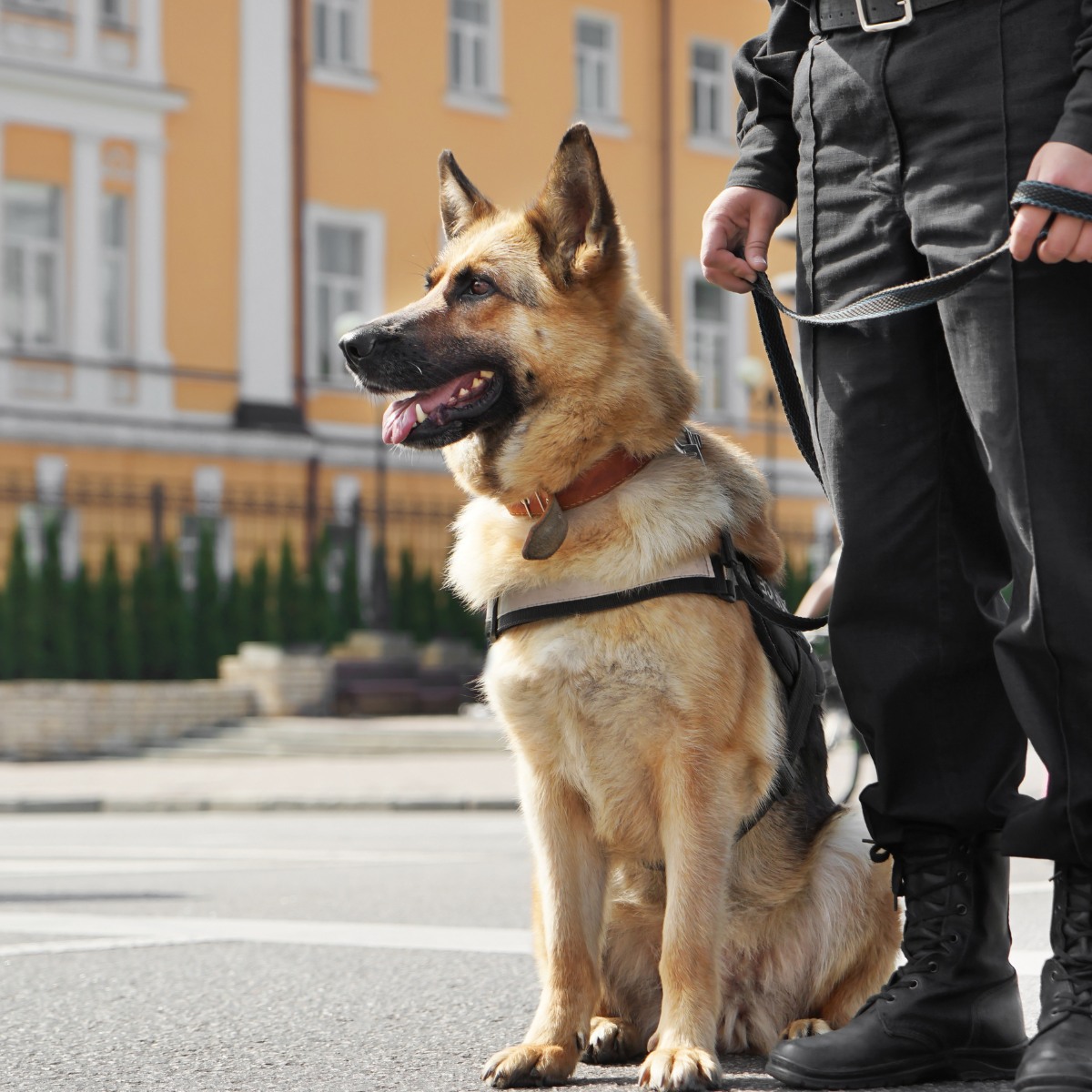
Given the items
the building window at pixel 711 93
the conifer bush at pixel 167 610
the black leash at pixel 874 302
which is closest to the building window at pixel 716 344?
the building window at pixel 711 93

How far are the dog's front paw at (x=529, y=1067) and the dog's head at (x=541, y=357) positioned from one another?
3.75 ft

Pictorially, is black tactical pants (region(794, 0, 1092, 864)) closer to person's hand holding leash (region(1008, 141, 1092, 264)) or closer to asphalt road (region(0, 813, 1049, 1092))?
person's hand holding leash (region(1008, 141, 1092, 264))

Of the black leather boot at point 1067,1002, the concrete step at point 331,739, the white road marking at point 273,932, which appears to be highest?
the black leather boot at point 1067,1002

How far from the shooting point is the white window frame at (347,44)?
2602cm

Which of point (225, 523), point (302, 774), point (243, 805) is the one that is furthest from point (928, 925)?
point (225, 523)

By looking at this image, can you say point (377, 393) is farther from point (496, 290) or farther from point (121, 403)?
point (121, 403)

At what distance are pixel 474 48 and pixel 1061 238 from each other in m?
25.8

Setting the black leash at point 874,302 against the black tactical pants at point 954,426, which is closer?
the black leash at point 874,302

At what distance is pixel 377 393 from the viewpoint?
4117 millimetres

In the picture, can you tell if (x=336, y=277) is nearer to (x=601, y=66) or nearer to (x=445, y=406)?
(x=601, y=66)

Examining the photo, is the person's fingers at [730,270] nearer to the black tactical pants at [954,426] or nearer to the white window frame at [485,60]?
the black tactical pants at [954,426]

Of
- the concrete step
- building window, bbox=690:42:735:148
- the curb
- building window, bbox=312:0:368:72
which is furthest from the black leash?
building window, bbox=690:42:735:148

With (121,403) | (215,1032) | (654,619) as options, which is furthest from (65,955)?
(121,403)

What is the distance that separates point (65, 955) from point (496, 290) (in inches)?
97.3
